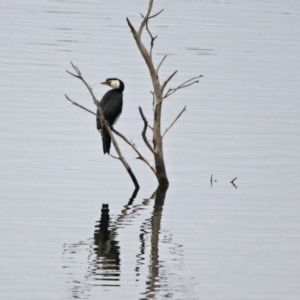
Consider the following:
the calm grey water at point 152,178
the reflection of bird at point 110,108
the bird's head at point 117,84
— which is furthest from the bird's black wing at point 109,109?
the calm grey water at point 152,178

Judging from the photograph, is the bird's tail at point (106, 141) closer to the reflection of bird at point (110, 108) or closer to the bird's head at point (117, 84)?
the reflection of bird at point (110, 108)

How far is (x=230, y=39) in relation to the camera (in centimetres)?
2725

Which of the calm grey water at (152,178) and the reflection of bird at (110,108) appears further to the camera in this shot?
the reflection of bird at (110,108)

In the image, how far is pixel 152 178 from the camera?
13.5 metres

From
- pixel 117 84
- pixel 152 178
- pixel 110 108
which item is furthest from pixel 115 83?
pixel 152 178

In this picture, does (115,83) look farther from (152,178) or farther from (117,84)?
(152,178)

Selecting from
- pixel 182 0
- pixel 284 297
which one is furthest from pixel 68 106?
pixel 182 0

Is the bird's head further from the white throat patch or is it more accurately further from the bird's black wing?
the bird's black wing

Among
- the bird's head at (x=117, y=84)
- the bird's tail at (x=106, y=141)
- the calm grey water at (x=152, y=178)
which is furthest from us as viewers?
the bird's head at (x=117, y=84)

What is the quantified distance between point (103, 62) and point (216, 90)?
347 cm

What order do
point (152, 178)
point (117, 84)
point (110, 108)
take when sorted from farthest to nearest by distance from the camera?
1. point (117, 84)
2. point (152, 178)
3. point (110, 108)

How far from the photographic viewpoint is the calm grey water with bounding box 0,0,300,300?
30.3ft

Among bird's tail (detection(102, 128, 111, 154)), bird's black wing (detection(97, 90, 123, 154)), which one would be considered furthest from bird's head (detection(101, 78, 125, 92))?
bird's tail (detection(102, 128, 111, 154))

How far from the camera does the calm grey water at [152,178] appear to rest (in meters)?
9.23
